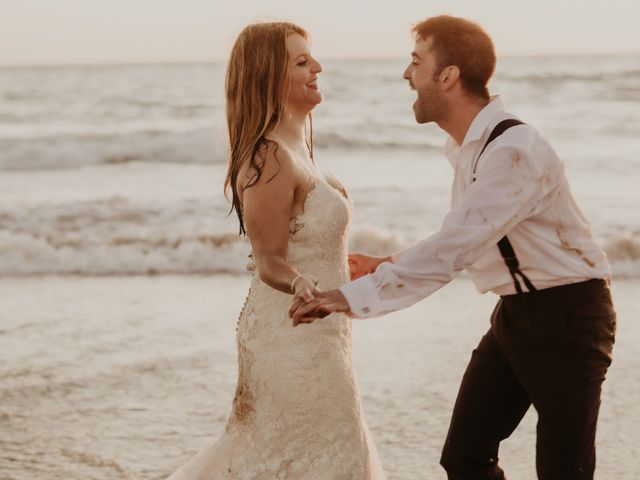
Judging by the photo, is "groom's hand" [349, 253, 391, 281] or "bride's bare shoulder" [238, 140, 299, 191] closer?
"bride's bare shoulder" [238, 140, 299, 191]

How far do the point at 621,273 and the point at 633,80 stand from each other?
84.5 ft

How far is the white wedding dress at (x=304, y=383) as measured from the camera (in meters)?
3.37

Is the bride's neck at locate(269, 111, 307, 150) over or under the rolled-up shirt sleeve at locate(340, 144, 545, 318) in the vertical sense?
over

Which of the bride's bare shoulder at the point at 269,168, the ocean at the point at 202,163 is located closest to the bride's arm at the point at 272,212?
the bride's bare shoulder at the point at 269,168

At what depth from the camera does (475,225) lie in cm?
283

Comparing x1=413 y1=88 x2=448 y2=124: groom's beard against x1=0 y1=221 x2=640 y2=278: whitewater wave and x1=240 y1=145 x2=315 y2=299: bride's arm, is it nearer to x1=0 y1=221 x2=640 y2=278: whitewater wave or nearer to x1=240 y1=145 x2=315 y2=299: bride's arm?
x1=240 y1=145 x2=315 y2=299: bride's arm

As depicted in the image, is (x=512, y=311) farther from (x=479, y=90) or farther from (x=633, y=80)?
(x=633, y=80)

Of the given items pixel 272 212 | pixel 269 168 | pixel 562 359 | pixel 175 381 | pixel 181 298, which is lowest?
pixel 181 298

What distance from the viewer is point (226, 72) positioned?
11.2 ft

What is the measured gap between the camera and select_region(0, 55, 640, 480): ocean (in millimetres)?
5113

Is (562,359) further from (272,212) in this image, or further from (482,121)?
(272,212)

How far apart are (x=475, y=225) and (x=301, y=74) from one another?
894 mm

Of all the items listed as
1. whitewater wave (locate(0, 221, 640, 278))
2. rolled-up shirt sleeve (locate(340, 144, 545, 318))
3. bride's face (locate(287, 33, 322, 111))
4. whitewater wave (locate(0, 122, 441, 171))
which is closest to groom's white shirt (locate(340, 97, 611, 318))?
rolled-up shirt sleeve (locate(340, 144, 545, 318))

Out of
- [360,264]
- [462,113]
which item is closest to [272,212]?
[360,264]
